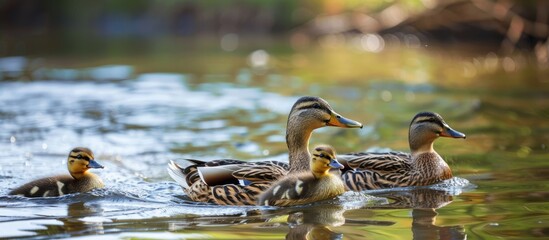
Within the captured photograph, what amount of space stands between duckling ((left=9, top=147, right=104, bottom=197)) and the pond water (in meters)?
0.12

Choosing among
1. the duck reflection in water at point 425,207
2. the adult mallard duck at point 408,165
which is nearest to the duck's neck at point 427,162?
the adult mallard duck at point 408,165

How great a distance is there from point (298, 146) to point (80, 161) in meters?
1.80

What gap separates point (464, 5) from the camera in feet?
89.2


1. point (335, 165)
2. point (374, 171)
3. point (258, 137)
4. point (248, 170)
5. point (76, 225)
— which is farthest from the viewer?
point (258, 137)

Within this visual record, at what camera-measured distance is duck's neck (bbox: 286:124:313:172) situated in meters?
8.14

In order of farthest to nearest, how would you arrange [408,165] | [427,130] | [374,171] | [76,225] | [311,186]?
1. [427,130]
2. [408,165]
3. [374,171]
4. [311,186]
5. [76,225]

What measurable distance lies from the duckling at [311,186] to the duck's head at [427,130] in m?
1.43

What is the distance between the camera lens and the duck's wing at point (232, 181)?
763 cm

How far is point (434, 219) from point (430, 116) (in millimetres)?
1957

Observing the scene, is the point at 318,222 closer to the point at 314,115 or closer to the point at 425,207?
the point at 425,207

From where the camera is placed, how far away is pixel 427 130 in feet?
28.8

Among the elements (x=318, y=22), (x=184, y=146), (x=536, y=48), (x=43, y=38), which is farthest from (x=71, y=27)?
(x=184, y=146)

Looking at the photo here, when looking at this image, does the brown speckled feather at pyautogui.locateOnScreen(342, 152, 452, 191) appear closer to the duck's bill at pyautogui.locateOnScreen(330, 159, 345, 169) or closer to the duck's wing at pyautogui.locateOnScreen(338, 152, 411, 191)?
the duck's wing at pyautogui.locateOnScreen(338, 152, 411, 191)

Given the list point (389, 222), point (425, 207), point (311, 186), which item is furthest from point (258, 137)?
point (389, 222)
